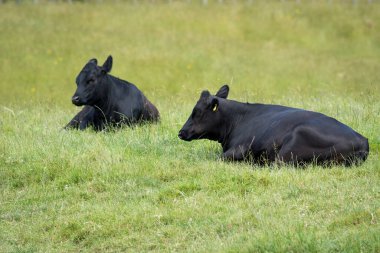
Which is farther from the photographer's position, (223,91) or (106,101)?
(106,101)

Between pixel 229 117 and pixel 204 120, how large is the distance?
45cm

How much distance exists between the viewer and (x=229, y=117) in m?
13.2

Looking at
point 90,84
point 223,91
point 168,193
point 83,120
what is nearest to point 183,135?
point 223,91

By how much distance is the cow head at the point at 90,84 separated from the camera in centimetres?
1622

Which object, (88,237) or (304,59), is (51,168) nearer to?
(88,237)

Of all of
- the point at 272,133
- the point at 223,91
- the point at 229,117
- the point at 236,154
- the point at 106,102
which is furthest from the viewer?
the point at 106,102

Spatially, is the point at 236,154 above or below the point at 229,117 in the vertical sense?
below

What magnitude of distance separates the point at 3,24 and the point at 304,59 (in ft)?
51.3

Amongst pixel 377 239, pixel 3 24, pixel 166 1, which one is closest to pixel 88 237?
pixel 377 239

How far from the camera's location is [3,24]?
41.1 metres

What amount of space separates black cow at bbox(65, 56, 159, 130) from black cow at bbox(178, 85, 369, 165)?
10.4 feet

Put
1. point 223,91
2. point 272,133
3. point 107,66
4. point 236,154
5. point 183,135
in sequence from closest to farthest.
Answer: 1. point 272,133
2. point 236,154
3. point 183,135
4. point 223,91
5. point 107,66

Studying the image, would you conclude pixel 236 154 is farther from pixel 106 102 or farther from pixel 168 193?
pixel 106 102

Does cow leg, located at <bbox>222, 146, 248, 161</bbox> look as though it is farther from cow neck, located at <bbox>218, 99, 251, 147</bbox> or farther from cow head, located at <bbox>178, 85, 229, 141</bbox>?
cow head, located at <bbox>178, 85, 229, 141</bbox>
